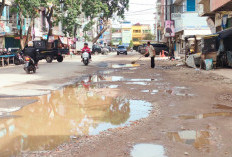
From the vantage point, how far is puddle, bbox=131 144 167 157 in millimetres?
4282

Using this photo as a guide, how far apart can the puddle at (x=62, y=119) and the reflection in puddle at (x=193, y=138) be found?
1.24 meters

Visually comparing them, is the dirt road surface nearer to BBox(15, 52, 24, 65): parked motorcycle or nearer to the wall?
the wall

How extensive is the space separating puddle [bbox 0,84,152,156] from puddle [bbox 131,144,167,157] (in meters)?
1.13

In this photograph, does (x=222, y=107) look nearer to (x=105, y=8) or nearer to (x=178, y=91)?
(x=178, y=91)

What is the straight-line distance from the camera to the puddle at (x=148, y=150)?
14.0 feet

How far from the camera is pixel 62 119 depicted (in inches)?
263

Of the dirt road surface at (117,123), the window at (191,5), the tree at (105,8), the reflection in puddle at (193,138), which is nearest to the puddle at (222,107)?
the dirt road surface at (117,123)

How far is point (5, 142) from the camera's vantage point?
5062 mm

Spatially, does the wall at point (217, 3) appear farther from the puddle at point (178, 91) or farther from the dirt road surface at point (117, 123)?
the dirt road surface at point (117, 123)

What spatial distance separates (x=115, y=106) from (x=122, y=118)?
4.31 feet

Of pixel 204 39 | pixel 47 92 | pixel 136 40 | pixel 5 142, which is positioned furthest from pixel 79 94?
pixel 136 40

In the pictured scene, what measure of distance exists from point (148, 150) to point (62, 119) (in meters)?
2.64

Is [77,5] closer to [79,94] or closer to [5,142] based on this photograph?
[79,94]

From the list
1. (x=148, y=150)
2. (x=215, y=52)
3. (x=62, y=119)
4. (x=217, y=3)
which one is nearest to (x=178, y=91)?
(x=62, y=119)
